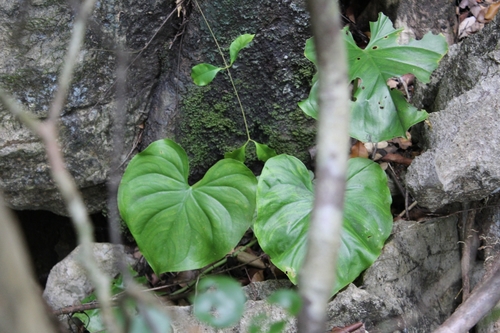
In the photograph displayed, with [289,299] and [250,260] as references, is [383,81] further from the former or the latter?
[289,299]

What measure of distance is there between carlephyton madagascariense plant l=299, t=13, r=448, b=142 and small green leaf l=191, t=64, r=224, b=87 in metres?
0.32

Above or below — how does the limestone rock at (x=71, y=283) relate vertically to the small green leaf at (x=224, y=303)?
below

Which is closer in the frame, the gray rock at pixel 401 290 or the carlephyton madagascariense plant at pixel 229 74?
the gray rock at pixel 401 290

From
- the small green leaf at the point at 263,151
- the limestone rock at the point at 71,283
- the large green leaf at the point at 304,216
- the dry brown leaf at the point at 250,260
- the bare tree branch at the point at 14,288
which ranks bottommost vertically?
the dry brown leaf at the point at 250,260

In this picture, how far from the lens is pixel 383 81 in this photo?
1.65m

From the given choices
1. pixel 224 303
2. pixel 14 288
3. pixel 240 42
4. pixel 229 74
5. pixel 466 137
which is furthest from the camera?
pixel 229 74

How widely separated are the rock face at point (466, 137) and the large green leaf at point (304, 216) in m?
0.14

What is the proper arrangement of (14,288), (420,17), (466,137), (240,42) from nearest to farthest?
1. (14,288)
2. (466,137)
3. (240,42)
4. (420,17)

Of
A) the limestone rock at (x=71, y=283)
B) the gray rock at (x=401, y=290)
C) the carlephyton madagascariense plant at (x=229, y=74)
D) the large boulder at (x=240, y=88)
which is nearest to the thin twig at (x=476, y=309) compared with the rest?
the gray rock at (x=401, y=290)

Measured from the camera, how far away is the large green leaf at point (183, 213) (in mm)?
1548

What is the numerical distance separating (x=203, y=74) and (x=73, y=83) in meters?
0.46

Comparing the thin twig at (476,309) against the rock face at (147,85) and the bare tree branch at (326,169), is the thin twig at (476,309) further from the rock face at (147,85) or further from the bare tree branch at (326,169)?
the rock face at (147,85)

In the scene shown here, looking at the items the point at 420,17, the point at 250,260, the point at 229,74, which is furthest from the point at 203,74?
the point at 420,17

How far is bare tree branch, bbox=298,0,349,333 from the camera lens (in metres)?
0.42
